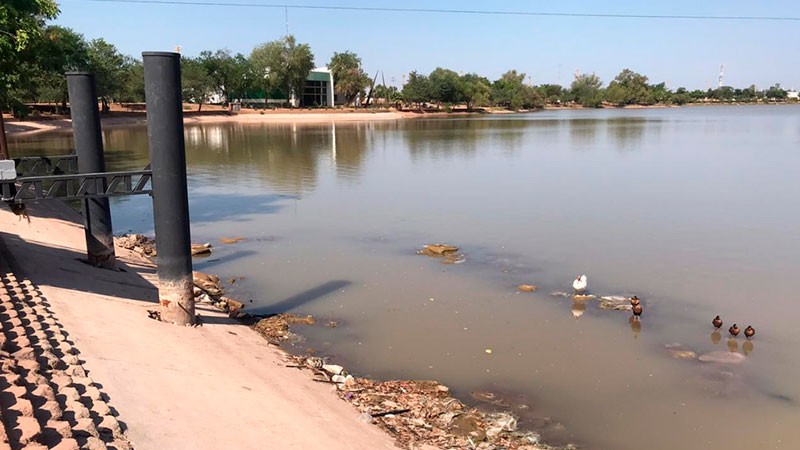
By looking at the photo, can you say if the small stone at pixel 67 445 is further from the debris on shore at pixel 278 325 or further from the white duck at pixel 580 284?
the white duck at pixel 580 284

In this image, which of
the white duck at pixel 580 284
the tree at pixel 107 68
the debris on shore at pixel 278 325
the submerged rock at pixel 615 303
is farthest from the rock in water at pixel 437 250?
the tree at pixel 107 68

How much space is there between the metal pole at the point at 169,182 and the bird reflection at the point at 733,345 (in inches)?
385

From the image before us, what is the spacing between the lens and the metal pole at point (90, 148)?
1212cm

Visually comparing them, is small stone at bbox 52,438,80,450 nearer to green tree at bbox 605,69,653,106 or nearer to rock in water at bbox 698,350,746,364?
rock in water at bbox 698,350,746,364

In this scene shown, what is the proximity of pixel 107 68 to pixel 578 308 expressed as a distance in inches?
3018

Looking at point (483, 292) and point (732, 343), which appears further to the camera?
point (483, 292)

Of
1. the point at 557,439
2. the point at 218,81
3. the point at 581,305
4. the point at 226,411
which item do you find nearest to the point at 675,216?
the point at 581,305

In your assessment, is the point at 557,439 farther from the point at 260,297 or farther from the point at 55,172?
the point at 55,172

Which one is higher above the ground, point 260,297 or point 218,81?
point 218,81

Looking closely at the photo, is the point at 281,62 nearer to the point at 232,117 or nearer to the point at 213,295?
the point at 232,117

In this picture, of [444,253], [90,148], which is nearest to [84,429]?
[90,148]

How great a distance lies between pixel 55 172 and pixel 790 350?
14.5m

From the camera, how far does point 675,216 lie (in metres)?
22.6

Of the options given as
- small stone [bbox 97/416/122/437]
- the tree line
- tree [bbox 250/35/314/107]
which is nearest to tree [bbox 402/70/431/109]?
the tree line
